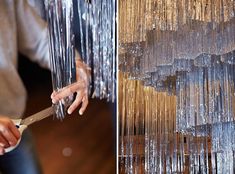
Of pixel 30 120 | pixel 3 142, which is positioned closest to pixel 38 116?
pixel 30 120

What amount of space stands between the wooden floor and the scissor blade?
0.01 m

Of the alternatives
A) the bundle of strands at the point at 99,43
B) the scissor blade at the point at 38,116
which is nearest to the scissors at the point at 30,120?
the scissor blade at the point at 38,116

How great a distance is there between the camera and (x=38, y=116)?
125cm

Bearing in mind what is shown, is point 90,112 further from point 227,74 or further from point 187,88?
point 227,74

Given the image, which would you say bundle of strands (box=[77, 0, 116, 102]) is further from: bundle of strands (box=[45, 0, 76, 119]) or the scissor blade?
the scissor blade

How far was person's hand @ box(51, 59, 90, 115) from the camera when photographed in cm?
129

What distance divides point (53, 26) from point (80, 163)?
435 millimetres

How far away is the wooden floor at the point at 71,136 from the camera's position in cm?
125

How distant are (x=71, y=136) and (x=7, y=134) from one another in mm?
207

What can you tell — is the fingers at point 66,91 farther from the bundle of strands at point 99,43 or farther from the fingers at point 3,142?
the fingers at point 3,142

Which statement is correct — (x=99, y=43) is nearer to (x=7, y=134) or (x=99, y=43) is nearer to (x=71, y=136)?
(x=71, y=136)


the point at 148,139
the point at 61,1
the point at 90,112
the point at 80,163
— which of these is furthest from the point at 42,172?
the point at 61,1

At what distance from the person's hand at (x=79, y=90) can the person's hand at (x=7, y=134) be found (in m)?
0.16

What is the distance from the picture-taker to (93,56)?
1332 millimetres
